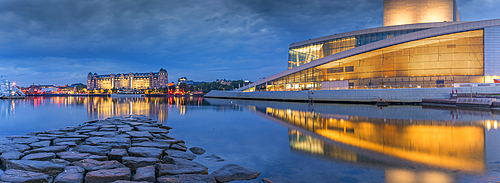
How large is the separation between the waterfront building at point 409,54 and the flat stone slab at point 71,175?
36918 millimetres

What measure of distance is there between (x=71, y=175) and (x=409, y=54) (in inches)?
1697

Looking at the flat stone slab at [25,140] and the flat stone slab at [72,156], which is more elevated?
the flat stone slab at [25,140]

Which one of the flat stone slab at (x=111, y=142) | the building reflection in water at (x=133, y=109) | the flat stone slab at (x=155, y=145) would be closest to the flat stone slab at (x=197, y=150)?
the flat stone slab at (x=155, y=145)

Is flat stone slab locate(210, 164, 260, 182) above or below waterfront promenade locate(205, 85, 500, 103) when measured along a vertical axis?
below

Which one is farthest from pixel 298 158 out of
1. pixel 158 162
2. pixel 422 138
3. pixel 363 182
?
pixel 422 138

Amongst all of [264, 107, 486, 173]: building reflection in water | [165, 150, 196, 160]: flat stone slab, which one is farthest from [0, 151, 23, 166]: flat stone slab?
[264, 107, 486, 173]: building reflection in water

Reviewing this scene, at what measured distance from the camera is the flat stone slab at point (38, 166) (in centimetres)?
533

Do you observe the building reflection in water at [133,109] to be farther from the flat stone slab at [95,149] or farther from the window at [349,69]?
the window at [349,69]

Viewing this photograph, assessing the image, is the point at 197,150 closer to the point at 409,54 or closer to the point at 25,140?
the point at 25,140

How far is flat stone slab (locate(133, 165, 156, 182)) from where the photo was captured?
16.3 feet

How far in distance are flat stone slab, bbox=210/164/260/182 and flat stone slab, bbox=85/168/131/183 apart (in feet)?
5.44

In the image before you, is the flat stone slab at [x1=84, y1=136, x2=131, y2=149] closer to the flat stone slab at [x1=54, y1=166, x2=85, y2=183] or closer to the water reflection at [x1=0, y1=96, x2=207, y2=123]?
the flat stone slab at [x1=54, y1=166, x2=85, y2=183]

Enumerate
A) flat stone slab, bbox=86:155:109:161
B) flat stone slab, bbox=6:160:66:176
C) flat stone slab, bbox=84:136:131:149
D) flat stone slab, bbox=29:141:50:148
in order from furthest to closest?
flat stone slab, bbox=84:136:131:149 → flat stone slab, bbox=29:141:50:148 → flat stone slab, bbox=86:155:109:161 → flat stone slab, bbox=6:160:66:176

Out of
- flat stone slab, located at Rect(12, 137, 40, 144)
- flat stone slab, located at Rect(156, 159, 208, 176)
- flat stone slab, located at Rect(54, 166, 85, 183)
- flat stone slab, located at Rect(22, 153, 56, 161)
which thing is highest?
flat stone slab, located at Rect(12, 137, 40, 144)
